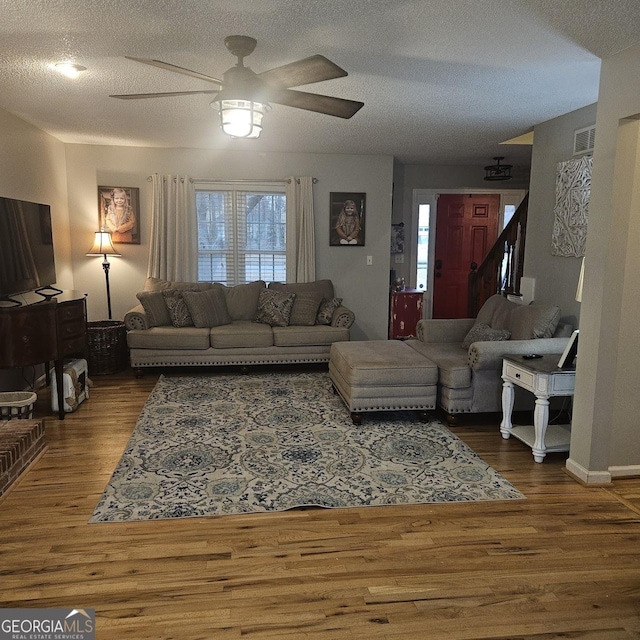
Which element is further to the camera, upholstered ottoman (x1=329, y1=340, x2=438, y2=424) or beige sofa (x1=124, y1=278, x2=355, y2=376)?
beige sofa (x1=124, y1=278, x2=355, y2=376)

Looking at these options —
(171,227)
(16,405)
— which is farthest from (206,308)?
(16,405)

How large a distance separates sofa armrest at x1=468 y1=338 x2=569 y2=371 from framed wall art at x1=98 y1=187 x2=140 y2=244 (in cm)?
423

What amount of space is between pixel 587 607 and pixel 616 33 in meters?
2.60

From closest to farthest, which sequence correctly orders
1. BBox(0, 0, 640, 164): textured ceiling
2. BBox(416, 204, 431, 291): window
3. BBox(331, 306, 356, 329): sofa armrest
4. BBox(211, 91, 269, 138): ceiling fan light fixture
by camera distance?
BBox(0, 0, 640, 164): textured ceiling → BBox(211, 91, 269, 138): ceiling fan light fixture → BBox(331, 306, 356, 329): sofa armrest → BBox(416, 204, 431, 291): window

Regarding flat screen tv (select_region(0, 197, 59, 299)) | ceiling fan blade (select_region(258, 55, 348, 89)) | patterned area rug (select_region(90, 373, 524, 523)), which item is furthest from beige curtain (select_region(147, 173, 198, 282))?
ceiling fan blade (select_region(258, 55, 348, 89))

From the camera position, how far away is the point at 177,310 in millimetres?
5680

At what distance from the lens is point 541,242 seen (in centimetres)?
468

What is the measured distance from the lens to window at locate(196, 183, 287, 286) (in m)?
6.39

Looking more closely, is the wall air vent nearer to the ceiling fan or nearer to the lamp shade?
the ceiling fan

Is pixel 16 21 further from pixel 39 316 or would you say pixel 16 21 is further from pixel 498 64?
pixel 498 64

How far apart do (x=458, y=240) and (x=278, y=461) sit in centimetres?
519

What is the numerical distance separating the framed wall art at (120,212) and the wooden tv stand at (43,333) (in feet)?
6.44

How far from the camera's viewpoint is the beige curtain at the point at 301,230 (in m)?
6.42

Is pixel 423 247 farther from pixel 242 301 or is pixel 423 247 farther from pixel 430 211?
pixel 242 301
